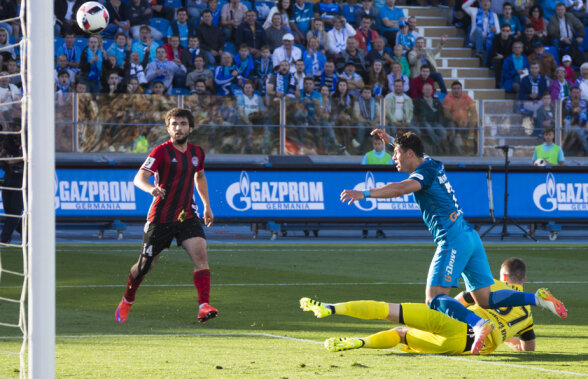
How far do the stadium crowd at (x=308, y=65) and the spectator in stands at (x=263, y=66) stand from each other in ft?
0.08

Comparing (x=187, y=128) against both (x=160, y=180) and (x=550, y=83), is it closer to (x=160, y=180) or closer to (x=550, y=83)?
(x=160, y=180)

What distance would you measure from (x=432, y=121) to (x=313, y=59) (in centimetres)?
349

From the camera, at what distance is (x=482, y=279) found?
813 cm

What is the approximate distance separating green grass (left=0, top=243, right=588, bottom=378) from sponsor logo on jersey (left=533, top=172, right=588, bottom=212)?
3.11 meters

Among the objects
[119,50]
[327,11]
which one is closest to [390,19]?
[327,11]

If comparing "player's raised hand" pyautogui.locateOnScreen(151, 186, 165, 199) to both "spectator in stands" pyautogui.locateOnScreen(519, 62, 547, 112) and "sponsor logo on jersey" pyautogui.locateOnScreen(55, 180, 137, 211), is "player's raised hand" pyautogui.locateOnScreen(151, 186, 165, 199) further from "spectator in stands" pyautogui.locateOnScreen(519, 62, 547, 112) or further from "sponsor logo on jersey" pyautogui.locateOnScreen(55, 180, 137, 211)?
"spectator in stands" pyautogui.locateOnScreen(519, 62, 547, 112)

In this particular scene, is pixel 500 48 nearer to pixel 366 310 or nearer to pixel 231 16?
pixel 231 16

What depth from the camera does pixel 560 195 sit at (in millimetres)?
20688

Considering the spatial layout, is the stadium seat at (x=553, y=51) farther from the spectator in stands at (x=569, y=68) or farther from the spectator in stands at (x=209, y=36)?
the spectator in stands at (x=209, y=36)

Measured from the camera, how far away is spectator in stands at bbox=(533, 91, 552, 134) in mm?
22562

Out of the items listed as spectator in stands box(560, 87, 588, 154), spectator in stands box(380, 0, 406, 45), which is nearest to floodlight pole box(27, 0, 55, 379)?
spectator in stands box(560, 87, 588, 154)

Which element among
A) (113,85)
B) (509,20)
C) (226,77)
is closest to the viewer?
(113,85)

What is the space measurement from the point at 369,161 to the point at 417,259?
4967mm

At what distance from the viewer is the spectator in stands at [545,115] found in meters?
22.6
